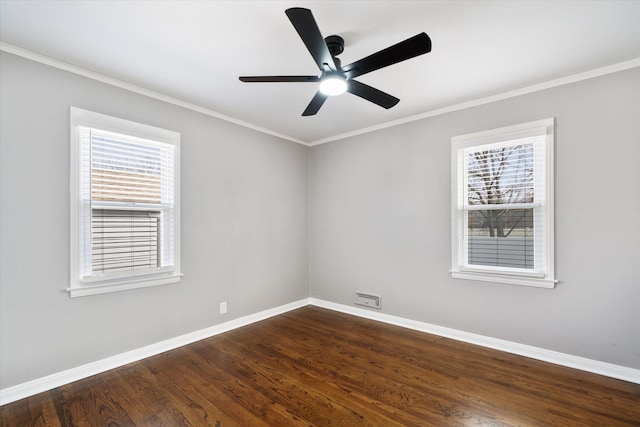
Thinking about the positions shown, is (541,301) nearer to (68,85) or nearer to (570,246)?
(570,246)

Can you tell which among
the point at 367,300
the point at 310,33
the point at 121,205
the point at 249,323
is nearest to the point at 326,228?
the point at 367,300

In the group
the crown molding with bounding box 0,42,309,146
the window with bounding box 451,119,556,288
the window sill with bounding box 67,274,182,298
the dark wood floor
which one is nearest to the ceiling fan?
the window with bounding box 451,119,556,288

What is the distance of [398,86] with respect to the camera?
2.87 meters

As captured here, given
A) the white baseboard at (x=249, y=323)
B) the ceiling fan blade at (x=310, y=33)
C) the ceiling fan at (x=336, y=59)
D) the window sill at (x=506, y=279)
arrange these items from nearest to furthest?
the ceiling fan blade at (x=310, y=33), the ceiling fan at (x=336, y=59), the white baseboard at (x=249, y=323), the window sill at (x=506, y=279)

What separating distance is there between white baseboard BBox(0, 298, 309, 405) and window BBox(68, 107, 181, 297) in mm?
623

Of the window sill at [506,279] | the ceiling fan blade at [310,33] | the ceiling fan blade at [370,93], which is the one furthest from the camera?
the window sill at [506,279]

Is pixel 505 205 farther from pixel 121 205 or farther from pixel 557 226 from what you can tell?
pixel 121 205

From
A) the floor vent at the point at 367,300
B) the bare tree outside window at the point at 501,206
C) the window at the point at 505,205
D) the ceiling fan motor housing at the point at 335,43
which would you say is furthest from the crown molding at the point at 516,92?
the floor vent at the point at 367,300

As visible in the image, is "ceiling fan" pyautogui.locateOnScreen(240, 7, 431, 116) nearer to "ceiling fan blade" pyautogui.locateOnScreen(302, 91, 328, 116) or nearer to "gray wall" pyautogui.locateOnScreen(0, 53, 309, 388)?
"ceiling fan blade" pyautogui.locateOnScreen(302, 91, 328, 116)

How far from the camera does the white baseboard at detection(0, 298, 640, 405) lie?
90.4 inches

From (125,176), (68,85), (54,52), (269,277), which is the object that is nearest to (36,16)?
(54,52)

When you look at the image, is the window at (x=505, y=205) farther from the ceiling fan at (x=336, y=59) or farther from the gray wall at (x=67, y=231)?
the gray wall at (x=67, y=231)

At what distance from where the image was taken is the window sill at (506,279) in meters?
2.79

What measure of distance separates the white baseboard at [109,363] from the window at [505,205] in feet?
9.02
